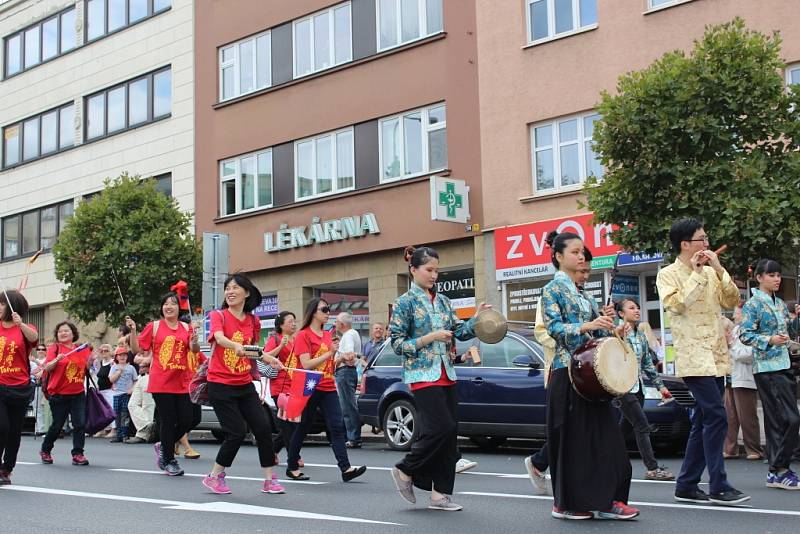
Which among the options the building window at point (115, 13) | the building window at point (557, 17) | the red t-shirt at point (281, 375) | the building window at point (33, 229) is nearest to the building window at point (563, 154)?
the building window at point (557, 17)

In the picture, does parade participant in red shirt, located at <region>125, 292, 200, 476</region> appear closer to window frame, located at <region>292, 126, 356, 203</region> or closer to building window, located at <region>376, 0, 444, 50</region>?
building window, located at <region>376, 0, 444, 50</region>

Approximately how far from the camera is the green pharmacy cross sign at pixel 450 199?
872 inches

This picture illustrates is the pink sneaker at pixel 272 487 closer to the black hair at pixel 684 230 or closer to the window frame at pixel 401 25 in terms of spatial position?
the black hair at pixel 684 230

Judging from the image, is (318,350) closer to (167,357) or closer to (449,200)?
(167,357)

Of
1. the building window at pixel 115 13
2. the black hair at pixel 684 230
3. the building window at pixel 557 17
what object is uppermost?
the building window at pixel 115 13

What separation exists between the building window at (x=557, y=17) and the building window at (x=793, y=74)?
3.88m

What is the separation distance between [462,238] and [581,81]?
4034 mm

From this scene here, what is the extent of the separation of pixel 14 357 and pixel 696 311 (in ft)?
21.4

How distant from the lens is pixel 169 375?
11.9 m

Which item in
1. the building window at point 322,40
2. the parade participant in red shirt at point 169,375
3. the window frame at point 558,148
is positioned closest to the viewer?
→ the parade participant in red shirt at point 169,375

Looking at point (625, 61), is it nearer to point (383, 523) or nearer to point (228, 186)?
point (228, 186)

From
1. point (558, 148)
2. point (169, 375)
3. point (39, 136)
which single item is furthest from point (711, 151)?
point (39, 136)

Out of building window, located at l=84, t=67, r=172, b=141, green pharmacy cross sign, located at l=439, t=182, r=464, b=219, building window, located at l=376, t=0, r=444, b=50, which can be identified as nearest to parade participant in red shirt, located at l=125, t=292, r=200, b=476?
green pharmacy cross sign, located at l=439, t=182, r=464, b=219

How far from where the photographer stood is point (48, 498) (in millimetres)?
9602
